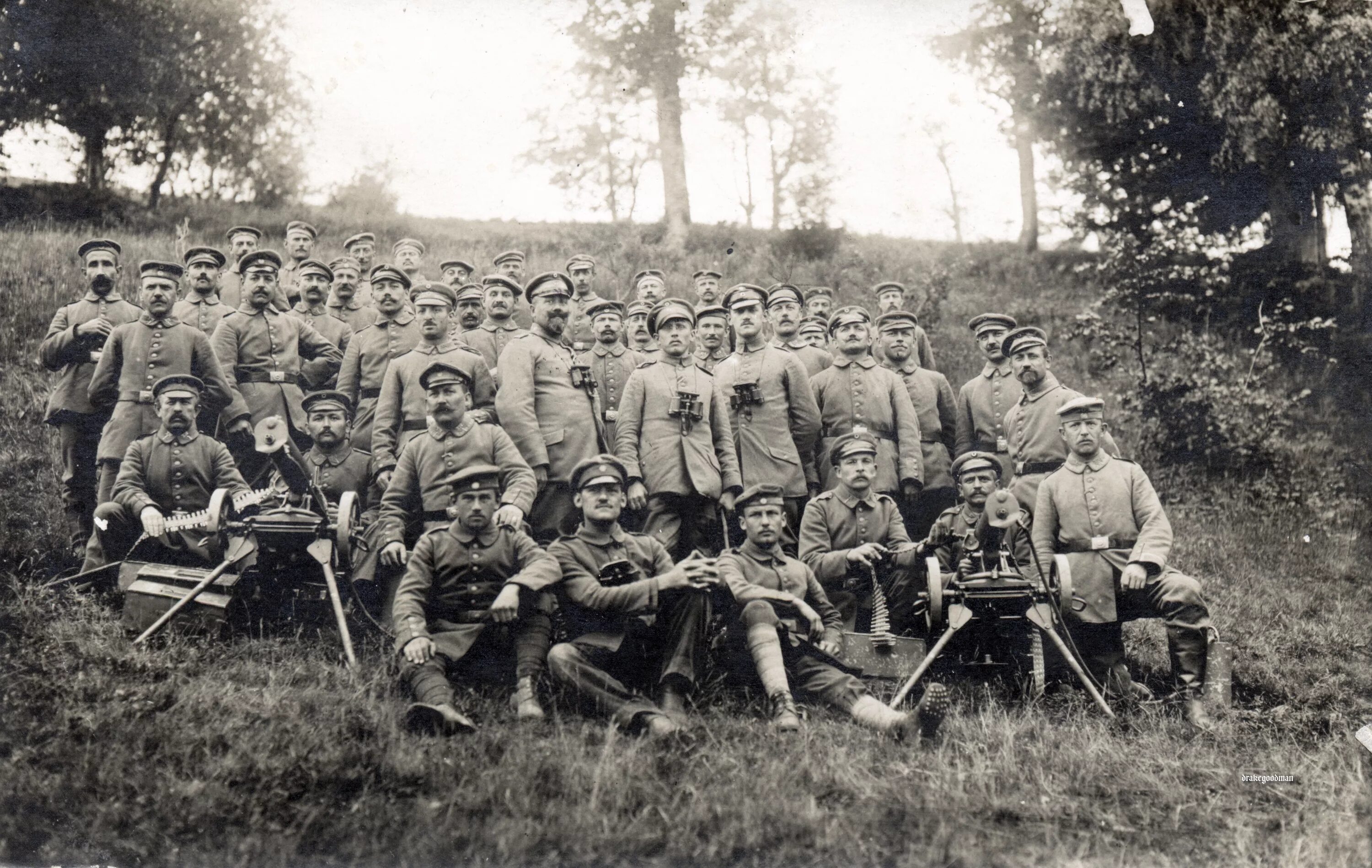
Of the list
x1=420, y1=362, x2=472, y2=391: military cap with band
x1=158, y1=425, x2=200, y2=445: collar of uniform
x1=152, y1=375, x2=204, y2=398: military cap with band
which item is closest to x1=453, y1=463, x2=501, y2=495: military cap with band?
x1=420, y1=362, x2=472, y2=391: military cap with band

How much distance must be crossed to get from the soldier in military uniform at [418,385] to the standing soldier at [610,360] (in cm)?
71

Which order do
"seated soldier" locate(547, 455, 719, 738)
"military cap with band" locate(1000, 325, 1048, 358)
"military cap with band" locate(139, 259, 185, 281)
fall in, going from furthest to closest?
"military cap with band" locate(1000, 325, 1048, 358), "military cap with band" locate(139, 259, 185, 281), "seated soldier" locate(547, 455, 719, 738)

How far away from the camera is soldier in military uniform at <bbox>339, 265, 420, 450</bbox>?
20.0 feet

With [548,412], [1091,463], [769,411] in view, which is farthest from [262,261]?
[1091,463]

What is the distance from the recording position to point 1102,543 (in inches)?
198

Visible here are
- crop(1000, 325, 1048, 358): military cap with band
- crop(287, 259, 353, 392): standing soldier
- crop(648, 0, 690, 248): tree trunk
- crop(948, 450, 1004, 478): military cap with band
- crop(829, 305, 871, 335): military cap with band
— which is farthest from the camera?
crop(648, 0, 690, 248): tree trunk

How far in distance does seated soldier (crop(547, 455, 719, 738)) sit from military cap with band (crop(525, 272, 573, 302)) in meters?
1.59

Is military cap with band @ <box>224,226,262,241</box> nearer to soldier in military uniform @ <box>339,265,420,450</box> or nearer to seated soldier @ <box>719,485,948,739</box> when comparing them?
soldier in military uniform @ <box>339,265,420,450</box>

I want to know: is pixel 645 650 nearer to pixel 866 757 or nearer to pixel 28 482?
pixel 866 757

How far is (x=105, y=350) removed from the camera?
5547 mm

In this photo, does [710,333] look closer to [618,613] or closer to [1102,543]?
[618,613]

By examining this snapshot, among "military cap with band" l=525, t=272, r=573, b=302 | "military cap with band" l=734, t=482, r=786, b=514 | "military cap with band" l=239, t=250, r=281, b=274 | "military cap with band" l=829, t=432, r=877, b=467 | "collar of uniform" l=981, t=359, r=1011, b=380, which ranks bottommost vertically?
"military cap with band" l=734, t=482, r=786, b=514

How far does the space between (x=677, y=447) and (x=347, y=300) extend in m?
3.19

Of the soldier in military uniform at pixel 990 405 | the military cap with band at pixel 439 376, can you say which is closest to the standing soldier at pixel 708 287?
the soldier in military uniform at pixel 990 405
